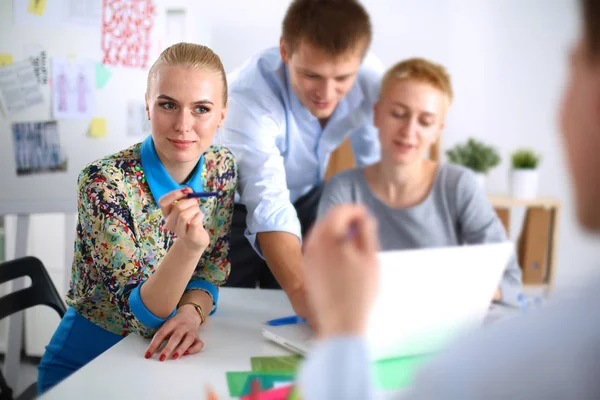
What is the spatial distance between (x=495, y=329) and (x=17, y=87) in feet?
3.93

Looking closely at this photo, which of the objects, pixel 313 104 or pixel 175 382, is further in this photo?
pixel 313 104

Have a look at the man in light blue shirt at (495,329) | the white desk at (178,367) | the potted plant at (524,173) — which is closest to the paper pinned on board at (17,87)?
the white desk at (178,367)

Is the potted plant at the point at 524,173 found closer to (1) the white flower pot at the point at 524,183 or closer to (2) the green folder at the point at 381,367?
(1) the white flower pot at the point at 524,183

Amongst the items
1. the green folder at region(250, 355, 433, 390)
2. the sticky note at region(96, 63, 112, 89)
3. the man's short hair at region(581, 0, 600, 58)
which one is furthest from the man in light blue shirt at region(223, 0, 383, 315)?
the man's short hair at region(581, 0, 600, 58)

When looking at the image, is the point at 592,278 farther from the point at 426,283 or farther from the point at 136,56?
the point at 136,56

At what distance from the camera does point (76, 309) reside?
717 millimetres

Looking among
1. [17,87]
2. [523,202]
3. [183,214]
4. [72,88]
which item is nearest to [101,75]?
[72,88]

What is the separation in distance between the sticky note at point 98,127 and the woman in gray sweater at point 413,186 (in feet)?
2.03

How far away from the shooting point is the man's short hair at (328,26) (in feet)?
2.52

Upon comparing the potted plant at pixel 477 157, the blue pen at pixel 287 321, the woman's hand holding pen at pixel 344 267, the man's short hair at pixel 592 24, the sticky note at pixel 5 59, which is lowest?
the blue pen at pixel 287 321

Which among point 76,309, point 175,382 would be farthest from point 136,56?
point 175,382

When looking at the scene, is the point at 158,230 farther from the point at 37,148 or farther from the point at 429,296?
the point at 37,148

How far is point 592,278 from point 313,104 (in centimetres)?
67

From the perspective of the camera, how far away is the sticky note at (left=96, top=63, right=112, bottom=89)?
1239mm
